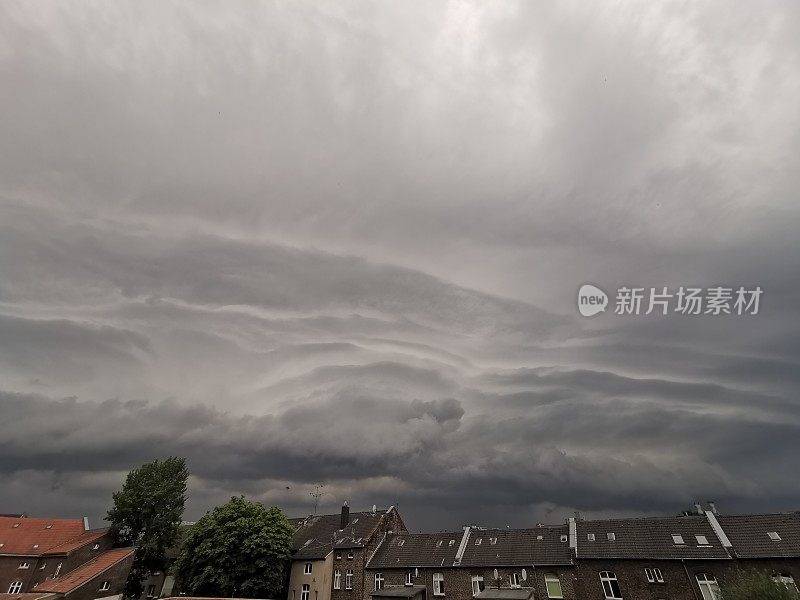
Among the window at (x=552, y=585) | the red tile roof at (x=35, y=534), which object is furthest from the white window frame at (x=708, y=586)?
the red tile roof at (x=35, y=534)

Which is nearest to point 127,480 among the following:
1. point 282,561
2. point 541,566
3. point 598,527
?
point 282,561

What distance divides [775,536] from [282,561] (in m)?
50.6

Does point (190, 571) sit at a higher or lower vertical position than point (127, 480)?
lower

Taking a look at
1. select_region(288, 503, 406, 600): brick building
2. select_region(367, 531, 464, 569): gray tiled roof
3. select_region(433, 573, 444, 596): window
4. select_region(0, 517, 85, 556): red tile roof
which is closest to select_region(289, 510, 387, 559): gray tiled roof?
select_region(288, 503, 406, 600): brick building

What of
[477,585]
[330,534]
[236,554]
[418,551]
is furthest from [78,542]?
[477,585]

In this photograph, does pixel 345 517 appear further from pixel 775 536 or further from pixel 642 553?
pixel 775 536

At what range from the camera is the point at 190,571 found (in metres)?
52.6

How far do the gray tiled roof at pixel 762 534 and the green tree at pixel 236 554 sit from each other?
1806 inches

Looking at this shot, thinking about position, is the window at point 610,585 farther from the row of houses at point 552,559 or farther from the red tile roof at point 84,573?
the red tile roof at point 84,573

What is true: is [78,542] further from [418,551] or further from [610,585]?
[610,585]

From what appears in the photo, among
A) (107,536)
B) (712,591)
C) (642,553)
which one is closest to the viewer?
(712,591)

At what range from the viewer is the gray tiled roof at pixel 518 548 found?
150ft

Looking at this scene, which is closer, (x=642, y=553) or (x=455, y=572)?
(x=642, y=553)

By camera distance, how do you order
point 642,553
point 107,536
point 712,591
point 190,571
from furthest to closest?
1. point 107,536
2. point 190,571
3. point 642,553
4. point 712,591
